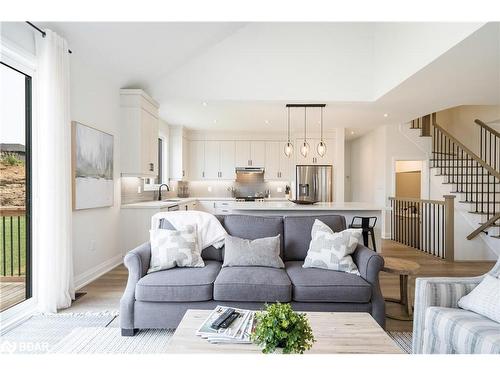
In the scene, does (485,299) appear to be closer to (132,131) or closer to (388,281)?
(388,281)

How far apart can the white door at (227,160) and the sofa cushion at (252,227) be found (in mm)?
5156

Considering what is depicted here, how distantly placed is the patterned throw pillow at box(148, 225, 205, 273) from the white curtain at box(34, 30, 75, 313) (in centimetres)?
104

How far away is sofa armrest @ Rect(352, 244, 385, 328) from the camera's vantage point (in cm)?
256

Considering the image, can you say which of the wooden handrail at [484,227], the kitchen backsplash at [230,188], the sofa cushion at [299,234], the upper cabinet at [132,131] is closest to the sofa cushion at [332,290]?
the sofa cushion at [299,234]

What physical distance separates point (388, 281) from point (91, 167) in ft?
13.2

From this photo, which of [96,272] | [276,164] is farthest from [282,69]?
[96,272]

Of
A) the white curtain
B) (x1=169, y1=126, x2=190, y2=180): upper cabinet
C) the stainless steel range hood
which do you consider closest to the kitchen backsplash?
the stainless steel range hood

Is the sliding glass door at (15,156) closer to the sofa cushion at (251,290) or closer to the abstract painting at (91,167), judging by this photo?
the abstract painting at (91,167)

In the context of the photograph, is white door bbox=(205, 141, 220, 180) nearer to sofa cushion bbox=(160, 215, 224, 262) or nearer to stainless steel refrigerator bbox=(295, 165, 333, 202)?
stainless steel refrigerator bbox=(295, 165, 333, 202)

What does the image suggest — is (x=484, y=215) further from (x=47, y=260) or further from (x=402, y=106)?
(x=47, y=260)

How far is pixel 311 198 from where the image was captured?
26.8ft

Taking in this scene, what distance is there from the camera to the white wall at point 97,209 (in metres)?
3.78

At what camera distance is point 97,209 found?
4250 millimetres
